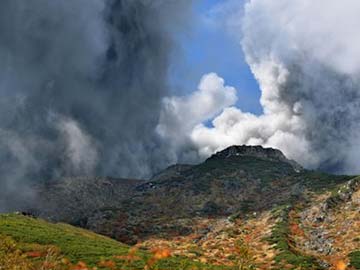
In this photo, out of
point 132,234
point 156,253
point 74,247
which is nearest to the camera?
point 156,253

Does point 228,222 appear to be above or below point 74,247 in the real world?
above

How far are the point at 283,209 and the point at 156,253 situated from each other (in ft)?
639

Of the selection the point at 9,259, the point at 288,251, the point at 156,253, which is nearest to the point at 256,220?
the point at 288,251

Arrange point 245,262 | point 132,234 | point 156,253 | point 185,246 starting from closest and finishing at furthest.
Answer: point 156,253 < point 245,262 < point 185,246 < point 132,234

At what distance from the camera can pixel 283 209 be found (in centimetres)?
19650

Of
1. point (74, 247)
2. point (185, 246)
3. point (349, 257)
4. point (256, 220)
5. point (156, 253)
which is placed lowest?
point (156, 253)

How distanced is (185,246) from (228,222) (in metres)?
37.7

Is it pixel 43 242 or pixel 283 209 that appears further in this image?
pixel 283 209

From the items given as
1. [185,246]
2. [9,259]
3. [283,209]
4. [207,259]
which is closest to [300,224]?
[283,209]

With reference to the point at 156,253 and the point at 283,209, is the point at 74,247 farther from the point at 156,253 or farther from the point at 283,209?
the point at 283,209

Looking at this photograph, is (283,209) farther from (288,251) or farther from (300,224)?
(288,251)

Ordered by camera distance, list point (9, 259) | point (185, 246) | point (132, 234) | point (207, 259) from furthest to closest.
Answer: point (132, 234) < point (185, 246) < point (207, 259) < point (9, 259)

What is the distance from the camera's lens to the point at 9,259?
25156 millimetres

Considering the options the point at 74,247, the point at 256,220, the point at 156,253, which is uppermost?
the point at 256,220
